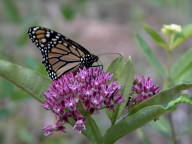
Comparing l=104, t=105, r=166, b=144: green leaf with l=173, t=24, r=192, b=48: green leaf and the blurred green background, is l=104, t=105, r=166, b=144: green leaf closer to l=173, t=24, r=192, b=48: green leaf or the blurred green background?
the blurred green background

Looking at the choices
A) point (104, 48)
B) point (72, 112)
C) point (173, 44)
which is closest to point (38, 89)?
point (72, 112)

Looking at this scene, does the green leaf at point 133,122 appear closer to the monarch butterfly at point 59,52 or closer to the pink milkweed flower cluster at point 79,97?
the pink milkweed flower cluster at point 79,97

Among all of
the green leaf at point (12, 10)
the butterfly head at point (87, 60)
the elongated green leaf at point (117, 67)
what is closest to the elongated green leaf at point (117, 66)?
the elongated green leaf at point (117, 67)

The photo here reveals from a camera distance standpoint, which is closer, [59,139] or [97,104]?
[97,104]

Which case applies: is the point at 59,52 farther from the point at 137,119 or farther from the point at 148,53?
the point at 137,119

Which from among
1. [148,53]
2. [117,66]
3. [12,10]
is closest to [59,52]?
[148,53]

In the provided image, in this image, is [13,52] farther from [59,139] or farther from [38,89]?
[38,89]
